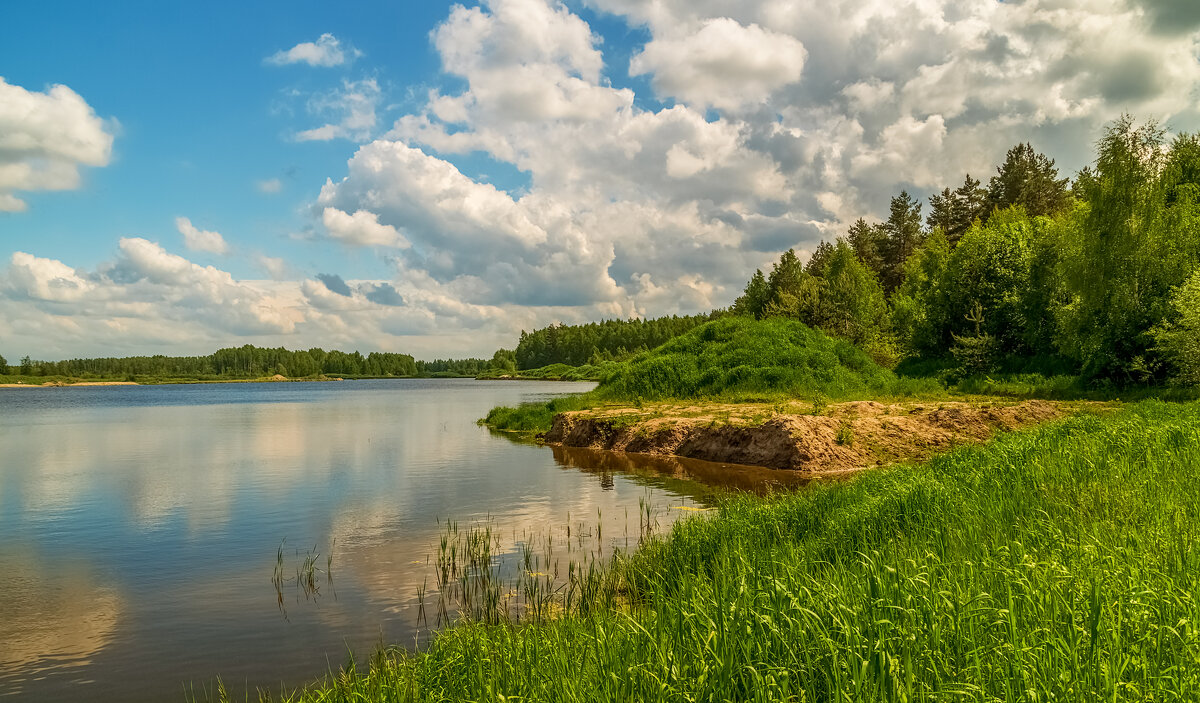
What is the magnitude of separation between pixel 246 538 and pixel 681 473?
13.5m

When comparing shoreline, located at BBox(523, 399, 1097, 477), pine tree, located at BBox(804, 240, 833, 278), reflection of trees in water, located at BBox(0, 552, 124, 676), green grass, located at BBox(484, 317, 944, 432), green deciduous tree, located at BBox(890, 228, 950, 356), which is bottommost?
reflection of trees in water, located at BBox(0, 552, 124, 676)

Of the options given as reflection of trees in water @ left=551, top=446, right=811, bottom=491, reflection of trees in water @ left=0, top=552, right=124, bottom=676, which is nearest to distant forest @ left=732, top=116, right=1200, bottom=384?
reflection of trees in water @ left=551, top=446, right=811, bottom=491

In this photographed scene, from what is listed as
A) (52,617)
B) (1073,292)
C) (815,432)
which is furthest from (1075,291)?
(52,617)

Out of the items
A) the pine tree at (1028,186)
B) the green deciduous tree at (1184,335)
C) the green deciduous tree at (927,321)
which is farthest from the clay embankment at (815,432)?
the pine tree at (1028,186)

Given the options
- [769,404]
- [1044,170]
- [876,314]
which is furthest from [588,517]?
[1044,170]

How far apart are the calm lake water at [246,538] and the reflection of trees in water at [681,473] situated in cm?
16

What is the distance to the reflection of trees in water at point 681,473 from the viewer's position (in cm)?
2012

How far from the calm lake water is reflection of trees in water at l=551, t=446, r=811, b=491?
0.16m

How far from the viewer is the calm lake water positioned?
359 inches

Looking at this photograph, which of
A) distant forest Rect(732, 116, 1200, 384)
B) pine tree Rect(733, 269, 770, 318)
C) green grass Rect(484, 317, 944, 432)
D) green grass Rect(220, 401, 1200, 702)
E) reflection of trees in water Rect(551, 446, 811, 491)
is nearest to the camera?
green grass Rect(220, 401, 1200, 702)

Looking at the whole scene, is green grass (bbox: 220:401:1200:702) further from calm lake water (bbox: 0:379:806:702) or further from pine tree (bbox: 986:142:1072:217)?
pine tree (bbox: 986:142:1072:217)

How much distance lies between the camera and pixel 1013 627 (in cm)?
464

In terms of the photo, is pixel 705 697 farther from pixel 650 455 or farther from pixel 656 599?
pixel 650 455

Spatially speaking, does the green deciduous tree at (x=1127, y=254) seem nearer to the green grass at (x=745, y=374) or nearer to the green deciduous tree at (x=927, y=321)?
the green grass at (x=745, y=374)
